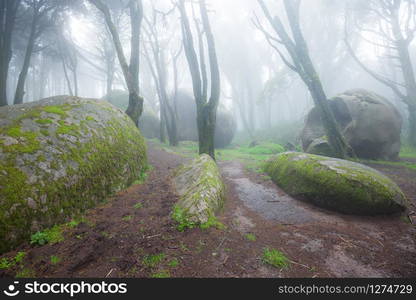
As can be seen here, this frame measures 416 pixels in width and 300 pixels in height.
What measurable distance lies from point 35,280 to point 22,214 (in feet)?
3.00

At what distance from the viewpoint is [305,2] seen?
67.3ft

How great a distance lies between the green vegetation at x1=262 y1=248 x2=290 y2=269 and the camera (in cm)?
230

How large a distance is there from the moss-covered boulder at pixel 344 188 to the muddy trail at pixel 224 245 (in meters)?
0.22

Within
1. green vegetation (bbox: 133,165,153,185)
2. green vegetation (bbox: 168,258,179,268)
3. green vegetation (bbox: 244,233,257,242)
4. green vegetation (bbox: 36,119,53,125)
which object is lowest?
green vegetation (bbox: 244,233,257,242)

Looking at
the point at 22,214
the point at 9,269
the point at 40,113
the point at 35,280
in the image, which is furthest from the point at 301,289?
the point at 40,113

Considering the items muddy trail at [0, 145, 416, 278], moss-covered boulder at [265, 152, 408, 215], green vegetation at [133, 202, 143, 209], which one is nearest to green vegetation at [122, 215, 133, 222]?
muddy trail at [0, 145, 416, 278]

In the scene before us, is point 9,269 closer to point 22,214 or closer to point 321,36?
point 22,214

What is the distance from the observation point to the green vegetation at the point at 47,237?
244cm

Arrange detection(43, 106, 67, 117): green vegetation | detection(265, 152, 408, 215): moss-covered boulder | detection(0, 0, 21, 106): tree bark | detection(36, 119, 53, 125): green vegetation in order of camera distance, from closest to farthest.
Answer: detection(36, 119, 53, 125): green vegetation, detection(265, 152, 408, 215): moss-covered boulder, detection(43, 106, 67, 117): green vegetation, detection(0, 0, 21, 106): tree bark

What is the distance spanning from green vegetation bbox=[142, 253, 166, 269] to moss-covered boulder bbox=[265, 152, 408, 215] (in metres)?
3.59

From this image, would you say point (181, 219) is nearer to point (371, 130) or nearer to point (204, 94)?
point (204, 94)

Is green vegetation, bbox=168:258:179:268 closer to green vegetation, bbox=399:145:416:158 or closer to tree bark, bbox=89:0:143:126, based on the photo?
tree bark, bbox=89:0:143:126

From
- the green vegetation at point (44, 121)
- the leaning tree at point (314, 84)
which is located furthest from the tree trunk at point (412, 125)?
the green vegetation at point (44, 121)

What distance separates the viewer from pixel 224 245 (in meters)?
2.65
